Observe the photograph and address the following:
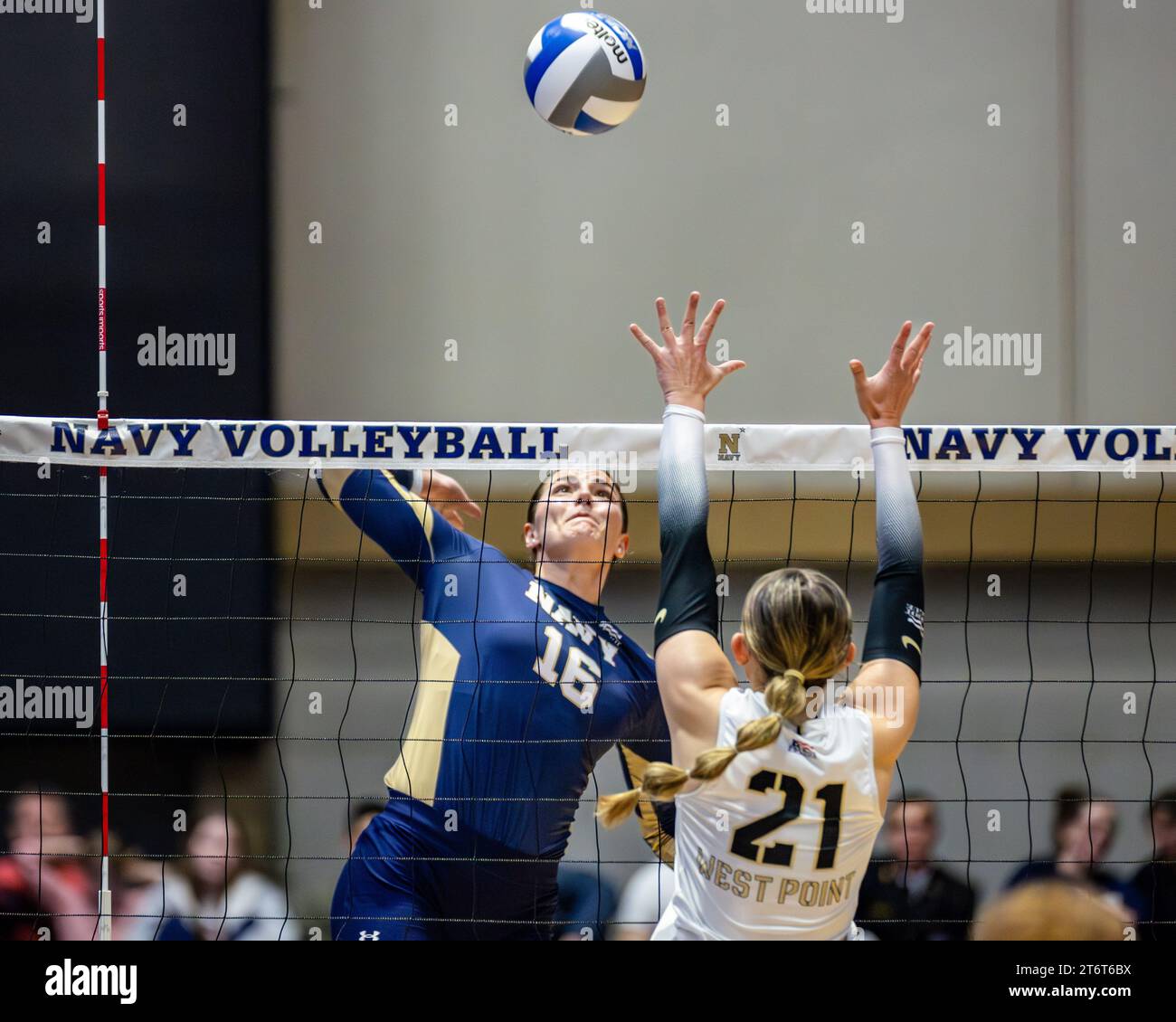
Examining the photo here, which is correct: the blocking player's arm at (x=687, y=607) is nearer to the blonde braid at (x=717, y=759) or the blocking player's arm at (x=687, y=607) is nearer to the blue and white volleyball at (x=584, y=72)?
the blonde braid at (x=717, y=759)

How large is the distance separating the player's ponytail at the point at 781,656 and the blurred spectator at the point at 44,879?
12.3 ft

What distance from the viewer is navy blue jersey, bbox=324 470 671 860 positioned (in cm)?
402

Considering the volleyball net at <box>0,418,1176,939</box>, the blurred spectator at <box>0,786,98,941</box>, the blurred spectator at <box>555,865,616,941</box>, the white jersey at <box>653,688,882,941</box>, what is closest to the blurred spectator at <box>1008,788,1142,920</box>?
the volleyball net at <box>0,418,1176,939</box>

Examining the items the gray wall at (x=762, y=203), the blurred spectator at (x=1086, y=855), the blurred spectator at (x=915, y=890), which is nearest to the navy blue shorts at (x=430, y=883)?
the blurred spectator at (x=915, y=890)

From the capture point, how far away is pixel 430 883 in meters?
3.96

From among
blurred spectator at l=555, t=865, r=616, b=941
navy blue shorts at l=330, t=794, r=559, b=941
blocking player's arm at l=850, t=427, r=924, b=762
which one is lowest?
blurred spectator at l=555, t=865, r=616, b=941

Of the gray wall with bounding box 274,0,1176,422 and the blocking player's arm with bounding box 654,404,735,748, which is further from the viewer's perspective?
the gray wall with bounding box 274,0,1176,422

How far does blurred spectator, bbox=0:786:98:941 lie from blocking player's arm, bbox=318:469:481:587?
1.95m

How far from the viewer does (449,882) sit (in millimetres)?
3979

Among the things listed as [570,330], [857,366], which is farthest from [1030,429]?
[570,330]

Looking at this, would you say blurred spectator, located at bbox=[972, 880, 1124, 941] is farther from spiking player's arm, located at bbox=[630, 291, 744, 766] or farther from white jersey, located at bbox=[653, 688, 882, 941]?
spiking player's arm, located at bbox=[630, 291, 744, 766]

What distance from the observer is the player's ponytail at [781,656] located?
5.59 feet

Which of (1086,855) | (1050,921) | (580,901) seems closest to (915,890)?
(1086,855)

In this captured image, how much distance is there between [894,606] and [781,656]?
11.5 inches
